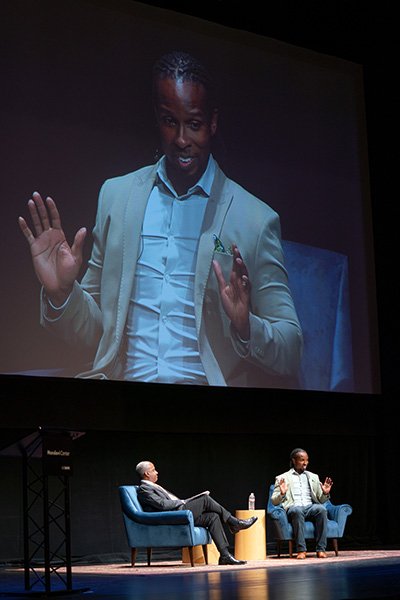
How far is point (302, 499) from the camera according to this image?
6.83 meters

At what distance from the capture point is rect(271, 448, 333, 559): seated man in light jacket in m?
6.56

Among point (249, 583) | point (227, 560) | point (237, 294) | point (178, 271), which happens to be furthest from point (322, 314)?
point (249, 583)

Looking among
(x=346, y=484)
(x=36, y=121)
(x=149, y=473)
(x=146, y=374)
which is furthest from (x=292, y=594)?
(x=346, y=484)

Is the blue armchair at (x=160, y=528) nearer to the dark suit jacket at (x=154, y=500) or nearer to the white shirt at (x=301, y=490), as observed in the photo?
the dark suit jacket at (x=154, y=500)

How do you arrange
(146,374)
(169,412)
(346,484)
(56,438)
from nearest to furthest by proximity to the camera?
(56,438) < (146,374) < (169,412) < (346,484)

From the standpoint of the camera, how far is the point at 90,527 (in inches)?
282

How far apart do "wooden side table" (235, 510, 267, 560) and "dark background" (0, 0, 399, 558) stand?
1.22 m

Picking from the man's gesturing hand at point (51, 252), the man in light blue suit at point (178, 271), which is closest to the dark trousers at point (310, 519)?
the man in light blue suit at point (178, 271)

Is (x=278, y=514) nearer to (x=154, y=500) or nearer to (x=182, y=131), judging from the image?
(x=154, y=500)

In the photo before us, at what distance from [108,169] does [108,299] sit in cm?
111

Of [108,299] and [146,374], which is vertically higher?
[108,299]

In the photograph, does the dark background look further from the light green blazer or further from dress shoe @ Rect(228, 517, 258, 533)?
dress shoe @ Rect(228, 517, 258, 533)

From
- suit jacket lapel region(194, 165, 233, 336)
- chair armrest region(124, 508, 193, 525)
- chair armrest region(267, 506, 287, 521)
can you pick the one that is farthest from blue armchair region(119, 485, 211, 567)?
suit jacket lapel region(194, 165, 233, 336)

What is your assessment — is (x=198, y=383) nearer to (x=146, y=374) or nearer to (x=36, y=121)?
(x=146, y=374)
